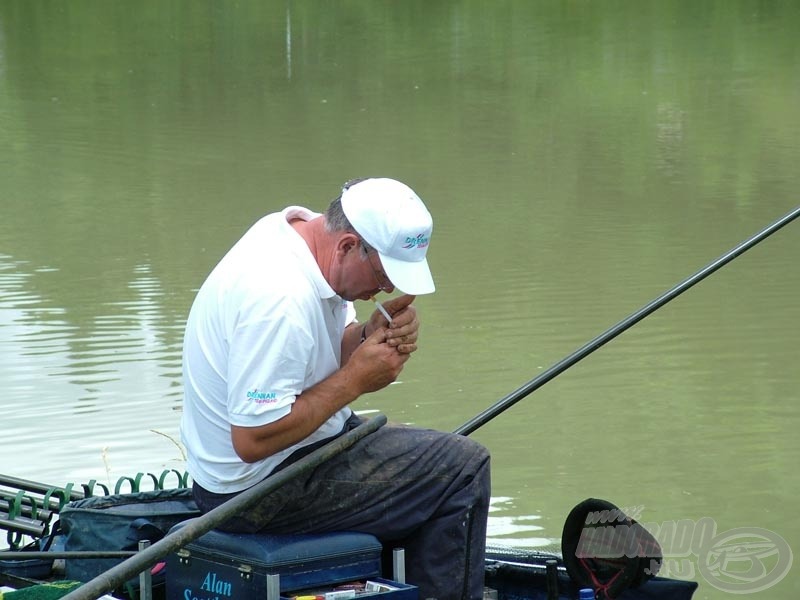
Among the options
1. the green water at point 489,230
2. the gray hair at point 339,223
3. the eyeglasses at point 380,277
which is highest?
the gray hair at point 339,223

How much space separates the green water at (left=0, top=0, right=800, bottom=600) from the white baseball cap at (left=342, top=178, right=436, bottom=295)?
1763 millimetres

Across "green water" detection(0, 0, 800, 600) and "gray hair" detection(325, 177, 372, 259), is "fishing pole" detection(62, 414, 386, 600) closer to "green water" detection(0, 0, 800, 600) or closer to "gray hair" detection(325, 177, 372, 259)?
"gray hair" detection(325, 177, 372, 259)

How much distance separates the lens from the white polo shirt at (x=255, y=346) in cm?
254

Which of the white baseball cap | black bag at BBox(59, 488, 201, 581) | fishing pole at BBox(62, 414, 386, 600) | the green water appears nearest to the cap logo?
the white baseball cap

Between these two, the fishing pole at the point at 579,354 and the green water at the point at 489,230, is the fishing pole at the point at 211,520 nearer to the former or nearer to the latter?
the fishing pole at the point at 579,354

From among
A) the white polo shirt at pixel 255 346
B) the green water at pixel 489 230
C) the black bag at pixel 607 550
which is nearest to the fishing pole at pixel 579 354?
the black bag at pixel 607 550

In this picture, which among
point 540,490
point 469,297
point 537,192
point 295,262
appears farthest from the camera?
point 537,192

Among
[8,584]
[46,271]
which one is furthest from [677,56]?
[8,584]

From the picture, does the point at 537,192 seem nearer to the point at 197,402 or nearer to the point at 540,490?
the point at 540,490

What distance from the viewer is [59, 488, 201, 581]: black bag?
9.75 feet

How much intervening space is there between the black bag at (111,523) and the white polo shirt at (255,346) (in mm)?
246

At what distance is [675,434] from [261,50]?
14.1 metres

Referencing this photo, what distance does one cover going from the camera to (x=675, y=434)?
5.21 meters

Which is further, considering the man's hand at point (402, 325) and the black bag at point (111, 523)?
the black bag at point (111, 523)
